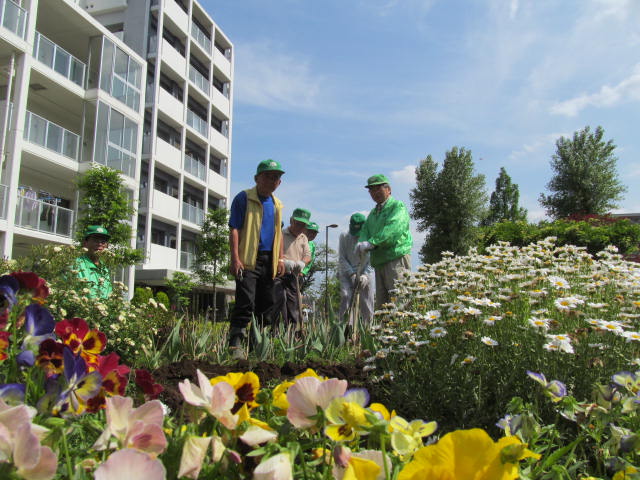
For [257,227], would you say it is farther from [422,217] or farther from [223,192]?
[422,217]

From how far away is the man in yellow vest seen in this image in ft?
15.2

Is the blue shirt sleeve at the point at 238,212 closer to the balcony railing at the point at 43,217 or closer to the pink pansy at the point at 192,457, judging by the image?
the pink pansy at the point at 192,457

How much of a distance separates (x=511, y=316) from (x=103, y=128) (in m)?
20.6

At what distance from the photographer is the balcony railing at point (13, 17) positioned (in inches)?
594

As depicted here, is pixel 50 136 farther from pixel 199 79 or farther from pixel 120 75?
pixel 199 79

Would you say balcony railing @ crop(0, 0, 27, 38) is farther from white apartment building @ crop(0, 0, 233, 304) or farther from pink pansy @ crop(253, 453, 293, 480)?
pink pansy @ crop(253, 453, 293, 480)

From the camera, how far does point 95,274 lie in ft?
16.4

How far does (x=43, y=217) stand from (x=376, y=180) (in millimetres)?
15024

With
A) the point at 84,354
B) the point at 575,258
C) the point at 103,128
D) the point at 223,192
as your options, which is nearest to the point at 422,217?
the point at 223,192

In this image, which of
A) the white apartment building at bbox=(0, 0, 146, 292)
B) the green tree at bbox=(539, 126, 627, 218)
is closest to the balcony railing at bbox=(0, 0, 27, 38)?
the white apartment building at bbox=(0, 0, 146, 292)

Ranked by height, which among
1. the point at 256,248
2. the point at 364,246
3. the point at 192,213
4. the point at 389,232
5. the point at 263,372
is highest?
the point at 192,213

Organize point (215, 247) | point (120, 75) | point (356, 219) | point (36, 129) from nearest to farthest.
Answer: point (356, 219), point (36, 129), point (120, 75), point (215, 247)

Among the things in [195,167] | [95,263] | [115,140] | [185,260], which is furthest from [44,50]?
[95,263]

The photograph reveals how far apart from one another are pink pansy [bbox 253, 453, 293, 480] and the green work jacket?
15.1 ft
